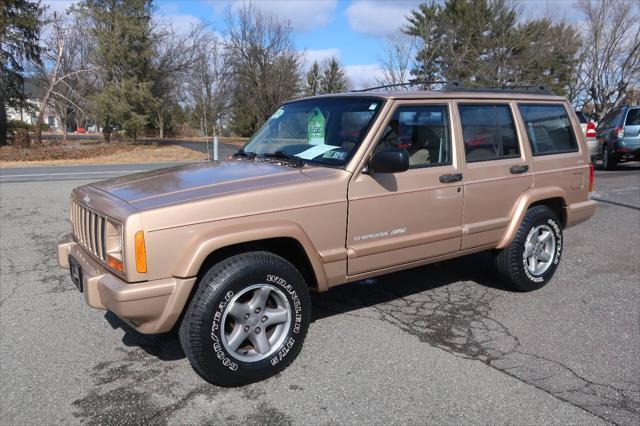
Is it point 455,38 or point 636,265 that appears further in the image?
point 455,38

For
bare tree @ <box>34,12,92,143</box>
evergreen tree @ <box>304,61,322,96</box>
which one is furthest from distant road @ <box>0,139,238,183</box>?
evergreen tree @ <box>304,61,322,96</box>

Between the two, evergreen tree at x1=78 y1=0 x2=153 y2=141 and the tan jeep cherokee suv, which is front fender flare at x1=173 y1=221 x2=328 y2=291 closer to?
the tan jeep cherokee suv

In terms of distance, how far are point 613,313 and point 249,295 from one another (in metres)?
3.23

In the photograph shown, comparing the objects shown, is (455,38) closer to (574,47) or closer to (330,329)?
(574,47)

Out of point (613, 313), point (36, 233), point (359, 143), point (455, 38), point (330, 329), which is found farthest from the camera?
point (455, 38)

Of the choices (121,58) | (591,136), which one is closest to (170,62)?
(121,58)

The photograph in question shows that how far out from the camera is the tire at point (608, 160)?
15.6 meters

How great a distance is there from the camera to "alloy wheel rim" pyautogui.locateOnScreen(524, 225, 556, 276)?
4.96 m

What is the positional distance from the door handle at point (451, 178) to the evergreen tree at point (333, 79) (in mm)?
44317

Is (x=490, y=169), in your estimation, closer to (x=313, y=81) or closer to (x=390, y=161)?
(x=390, y=161)

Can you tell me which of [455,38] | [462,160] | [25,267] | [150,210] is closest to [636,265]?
[462,160]

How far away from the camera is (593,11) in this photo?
27312 millimetres

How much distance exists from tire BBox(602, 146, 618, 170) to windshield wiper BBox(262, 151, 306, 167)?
14.5 m

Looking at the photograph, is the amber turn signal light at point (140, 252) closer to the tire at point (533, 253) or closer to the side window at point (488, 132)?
the side window at point (488, 132)
